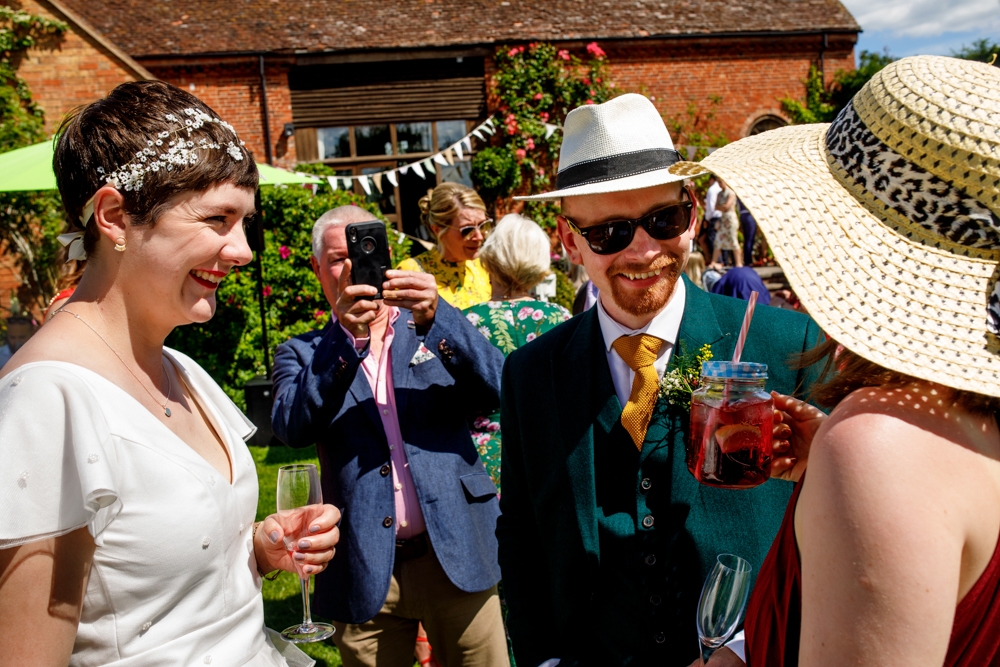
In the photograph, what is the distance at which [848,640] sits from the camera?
1.04m

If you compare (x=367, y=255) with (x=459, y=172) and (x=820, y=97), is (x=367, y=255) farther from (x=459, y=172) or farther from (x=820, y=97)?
(x=820, y=97)

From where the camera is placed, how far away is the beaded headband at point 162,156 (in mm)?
1795

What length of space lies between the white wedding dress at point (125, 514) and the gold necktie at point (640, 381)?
1.12 m

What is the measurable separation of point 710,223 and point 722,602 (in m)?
12.8

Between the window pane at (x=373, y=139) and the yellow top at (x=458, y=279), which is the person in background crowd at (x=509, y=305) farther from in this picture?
the window pane at (x=373, y=139)

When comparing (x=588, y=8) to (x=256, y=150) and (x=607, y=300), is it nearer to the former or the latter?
(x=256, y=150)

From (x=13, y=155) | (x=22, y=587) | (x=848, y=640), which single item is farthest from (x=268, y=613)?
(x=13, y=155)

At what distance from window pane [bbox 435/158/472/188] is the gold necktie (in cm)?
1344

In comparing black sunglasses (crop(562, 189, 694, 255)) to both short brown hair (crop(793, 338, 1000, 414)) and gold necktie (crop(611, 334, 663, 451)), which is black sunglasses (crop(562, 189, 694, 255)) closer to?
gold necktie (crop(611, 334, 663, 451))

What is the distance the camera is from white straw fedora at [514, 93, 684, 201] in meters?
2.25

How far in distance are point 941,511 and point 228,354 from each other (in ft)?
33.9

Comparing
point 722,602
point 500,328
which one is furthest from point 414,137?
point 722,602

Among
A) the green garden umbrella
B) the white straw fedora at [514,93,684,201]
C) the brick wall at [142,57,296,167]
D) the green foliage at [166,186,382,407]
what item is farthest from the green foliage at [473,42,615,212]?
the white straw fedora at [514,93,684,201]

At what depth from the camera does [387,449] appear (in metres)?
3.12
